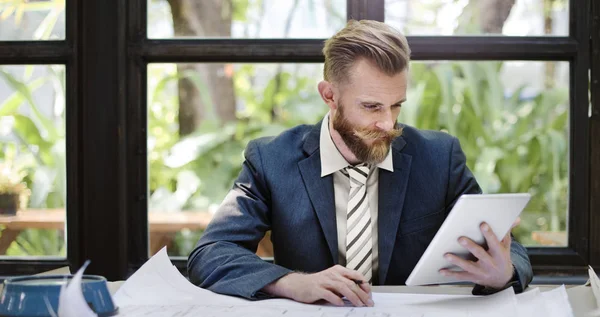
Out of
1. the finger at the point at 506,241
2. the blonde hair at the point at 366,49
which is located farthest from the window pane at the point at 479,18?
the finger at the point at 506,241

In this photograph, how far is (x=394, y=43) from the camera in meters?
1.86

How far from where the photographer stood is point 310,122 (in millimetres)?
2293

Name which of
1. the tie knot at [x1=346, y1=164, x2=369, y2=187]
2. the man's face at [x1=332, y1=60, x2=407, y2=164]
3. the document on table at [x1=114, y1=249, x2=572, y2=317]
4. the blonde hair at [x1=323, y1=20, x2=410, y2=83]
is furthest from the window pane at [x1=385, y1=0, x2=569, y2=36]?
the document on table at [x1=114, y1=249, x2=572, y2=317]

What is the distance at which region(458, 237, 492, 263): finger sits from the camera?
1.41 metres

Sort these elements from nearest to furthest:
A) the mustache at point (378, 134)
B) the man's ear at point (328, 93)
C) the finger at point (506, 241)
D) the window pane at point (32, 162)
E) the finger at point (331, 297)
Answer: the finger at point (331, 297) → the finger at point (506, 241) → the mustache at point (378, 134) → the man's ear at point (328, 93) → the window pane at point (32, 162)

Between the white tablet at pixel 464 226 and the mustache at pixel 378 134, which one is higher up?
the mustache at pixel 378 134

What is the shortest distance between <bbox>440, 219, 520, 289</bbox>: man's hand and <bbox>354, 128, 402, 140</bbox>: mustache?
0.39m

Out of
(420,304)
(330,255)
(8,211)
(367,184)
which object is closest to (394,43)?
(367,184)

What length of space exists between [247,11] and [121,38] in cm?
37

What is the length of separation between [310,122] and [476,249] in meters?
0.95

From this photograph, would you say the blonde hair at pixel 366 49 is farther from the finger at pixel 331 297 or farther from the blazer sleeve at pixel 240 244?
the finger at pixel 331 297

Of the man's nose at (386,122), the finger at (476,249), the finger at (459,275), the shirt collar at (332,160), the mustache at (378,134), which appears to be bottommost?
the finger at (459,275)

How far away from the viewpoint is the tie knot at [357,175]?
6.10 ft

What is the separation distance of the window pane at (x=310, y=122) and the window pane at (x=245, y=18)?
10 cm
